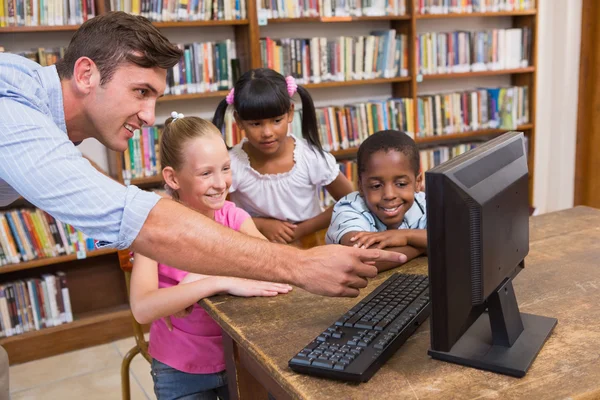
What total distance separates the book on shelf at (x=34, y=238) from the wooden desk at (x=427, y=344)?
1.96 meters

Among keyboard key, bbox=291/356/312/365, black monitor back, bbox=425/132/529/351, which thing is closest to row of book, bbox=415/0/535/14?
black monitor back, bbox=425/132/529/351

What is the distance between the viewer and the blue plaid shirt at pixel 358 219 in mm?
1698

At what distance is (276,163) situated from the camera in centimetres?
242

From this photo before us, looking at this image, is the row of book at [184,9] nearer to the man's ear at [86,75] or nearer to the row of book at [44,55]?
the row of book at [44,55]

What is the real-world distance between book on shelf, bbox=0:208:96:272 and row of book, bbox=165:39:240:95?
35.6 inches

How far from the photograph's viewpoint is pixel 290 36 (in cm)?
372

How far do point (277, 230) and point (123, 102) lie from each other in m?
0.94

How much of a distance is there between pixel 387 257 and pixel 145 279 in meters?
0.59

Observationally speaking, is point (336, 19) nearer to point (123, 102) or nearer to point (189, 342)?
point (123, 102)

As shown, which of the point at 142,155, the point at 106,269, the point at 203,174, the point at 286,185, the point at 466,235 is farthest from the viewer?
the point at 106,269

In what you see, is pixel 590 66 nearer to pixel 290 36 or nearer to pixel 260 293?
pixel 290 36

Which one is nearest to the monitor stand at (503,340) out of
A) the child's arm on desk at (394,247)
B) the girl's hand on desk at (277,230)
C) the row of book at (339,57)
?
the child's arm on desk at (394,247)

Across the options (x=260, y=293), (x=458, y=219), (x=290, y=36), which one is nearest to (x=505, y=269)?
(x=458, y=219)

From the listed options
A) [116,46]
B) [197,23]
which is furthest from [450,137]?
[116,46]
